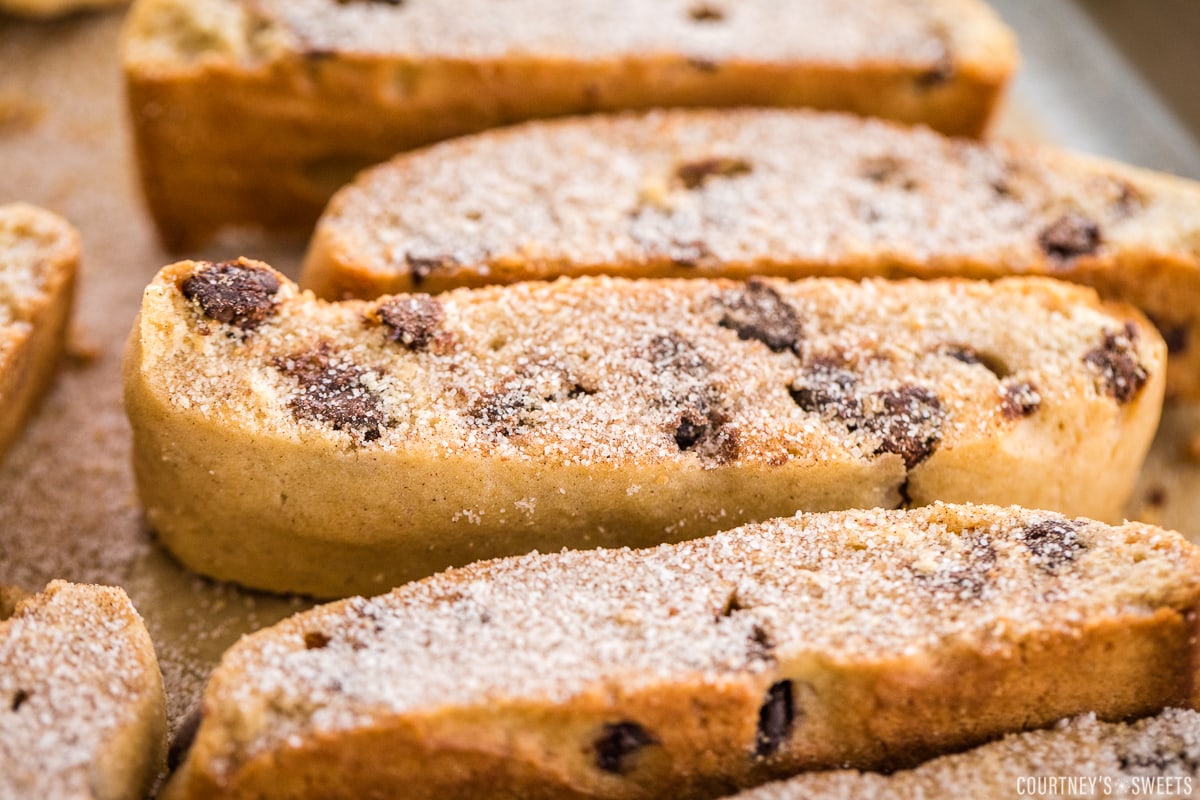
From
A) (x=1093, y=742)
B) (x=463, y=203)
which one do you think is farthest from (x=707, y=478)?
(x=463, y=203)

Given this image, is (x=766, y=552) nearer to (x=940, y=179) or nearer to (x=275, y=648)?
(x=275, y=648)

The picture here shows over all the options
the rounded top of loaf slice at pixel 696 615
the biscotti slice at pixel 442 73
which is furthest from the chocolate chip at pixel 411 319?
the biscotti slice at pixel 442 73

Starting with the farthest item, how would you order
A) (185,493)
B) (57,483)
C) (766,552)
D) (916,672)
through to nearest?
(57,483)
(185,493)
(766,552)
(916,672)

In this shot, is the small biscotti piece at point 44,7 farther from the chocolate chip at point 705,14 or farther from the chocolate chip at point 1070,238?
the chocolate chip at point 1070,238

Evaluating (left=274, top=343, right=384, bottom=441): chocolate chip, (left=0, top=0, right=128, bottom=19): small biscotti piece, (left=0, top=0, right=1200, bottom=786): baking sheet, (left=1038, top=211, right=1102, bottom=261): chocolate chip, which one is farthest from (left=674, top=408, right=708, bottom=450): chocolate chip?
(left=0, top=0, right=128, bottom=19): small biscotti piece

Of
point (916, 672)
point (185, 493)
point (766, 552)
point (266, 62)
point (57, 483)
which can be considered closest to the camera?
point (916, 672)

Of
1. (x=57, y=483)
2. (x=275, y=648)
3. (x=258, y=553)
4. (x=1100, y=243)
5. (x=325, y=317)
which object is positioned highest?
(x=1100, y=243)

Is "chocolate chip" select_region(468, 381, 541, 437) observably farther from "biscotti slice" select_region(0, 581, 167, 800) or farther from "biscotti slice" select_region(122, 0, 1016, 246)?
"biscotti slice" select_region(122, 0, 1016, 246)
